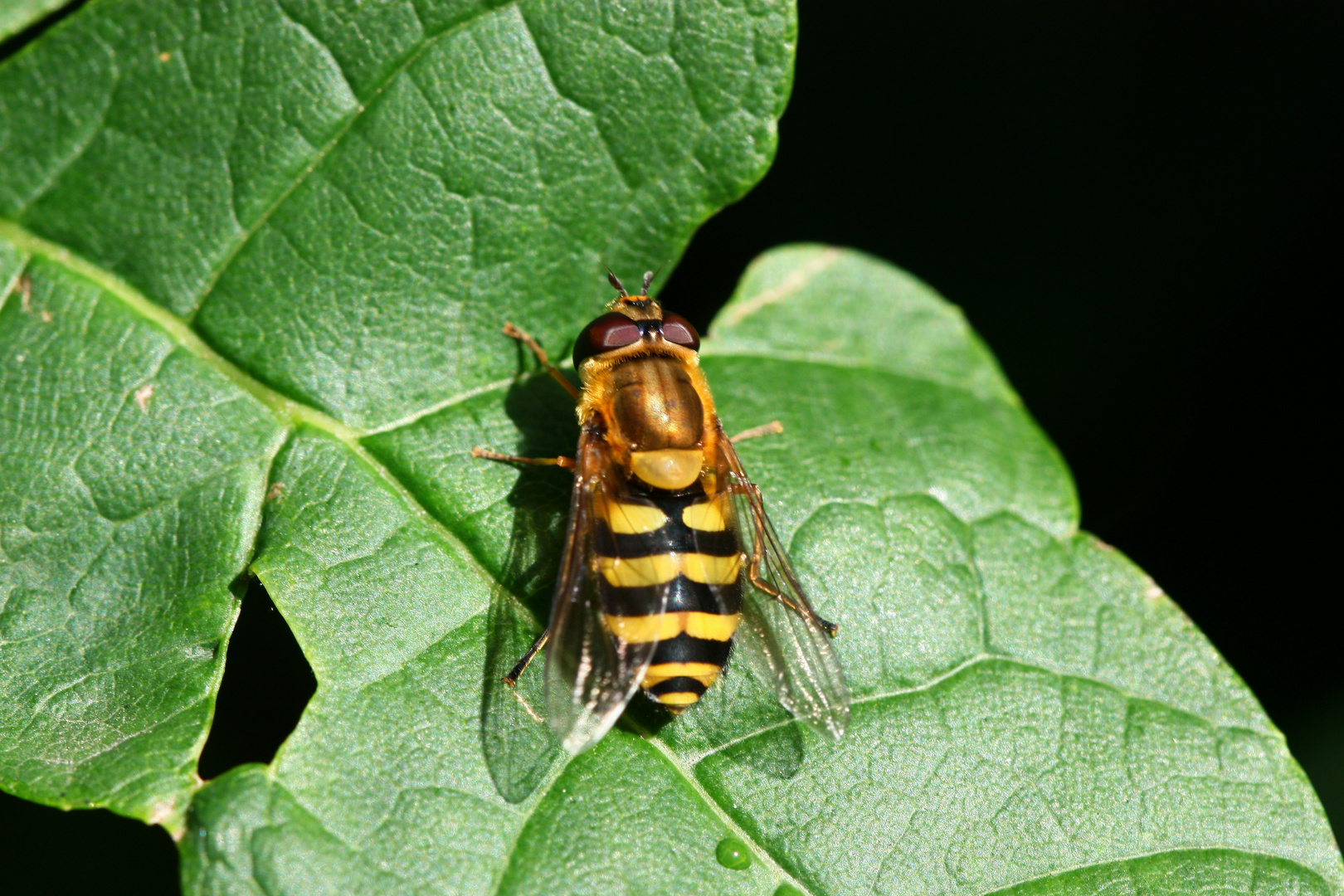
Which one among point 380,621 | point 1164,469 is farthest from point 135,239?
point 1164,469

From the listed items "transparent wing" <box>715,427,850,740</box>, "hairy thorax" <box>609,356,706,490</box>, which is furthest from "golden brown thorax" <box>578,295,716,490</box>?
"transparent wing" <box>715,427,850,740</box>

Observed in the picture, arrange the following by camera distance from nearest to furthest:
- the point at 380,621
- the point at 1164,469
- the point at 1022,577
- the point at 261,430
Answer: the point at 380,621 < the point at 261,430 < the point at 1022,577 < the point at 1164,469

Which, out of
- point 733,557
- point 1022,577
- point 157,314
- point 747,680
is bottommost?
point 1022,577

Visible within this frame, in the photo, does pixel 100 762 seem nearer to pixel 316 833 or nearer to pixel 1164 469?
pixel 316 833

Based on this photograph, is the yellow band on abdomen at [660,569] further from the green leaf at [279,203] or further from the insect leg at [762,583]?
the green leaf at [279,203]

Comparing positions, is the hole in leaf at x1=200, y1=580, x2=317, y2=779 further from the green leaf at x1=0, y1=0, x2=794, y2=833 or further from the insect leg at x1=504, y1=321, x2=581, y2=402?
the insect leg at x1=504, y1=321, x2=581, y2=402
